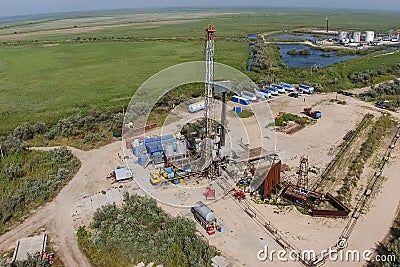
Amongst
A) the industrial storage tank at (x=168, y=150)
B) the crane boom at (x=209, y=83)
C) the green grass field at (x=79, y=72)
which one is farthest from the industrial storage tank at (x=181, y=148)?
the green grass field at (x=79, y=72)

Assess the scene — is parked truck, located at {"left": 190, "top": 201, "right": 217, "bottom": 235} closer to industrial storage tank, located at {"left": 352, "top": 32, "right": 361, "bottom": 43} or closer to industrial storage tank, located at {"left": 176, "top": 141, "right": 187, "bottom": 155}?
industrial storage tank, located at {"left": 176, "top": 141, "right": 187, "bottom": 155}

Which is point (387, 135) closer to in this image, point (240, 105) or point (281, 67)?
point (240, 105)

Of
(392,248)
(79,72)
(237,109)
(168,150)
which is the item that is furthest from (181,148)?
(79,72)

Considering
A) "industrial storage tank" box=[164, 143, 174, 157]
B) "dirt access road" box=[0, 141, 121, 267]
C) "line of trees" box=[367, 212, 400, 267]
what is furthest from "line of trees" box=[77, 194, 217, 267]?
"line of trees" box=[367, 212, 400, 267]

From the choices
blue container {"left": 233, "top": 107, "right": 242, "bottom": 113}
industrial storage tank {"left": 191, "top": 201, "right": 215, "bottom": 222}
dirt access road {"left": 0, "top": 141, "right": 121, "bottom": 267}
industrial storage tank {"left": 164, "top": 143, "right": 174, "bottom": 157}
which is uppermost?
industrial storage tank {"left": 164, "top": 143, "right": 174, "bottom": 157}

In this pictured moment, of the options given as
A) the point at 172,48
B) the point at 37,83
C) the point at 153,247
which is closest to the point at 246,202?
the point at 153,247

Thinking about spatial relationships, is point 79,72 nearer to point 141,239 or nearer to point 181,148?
point 181,148
